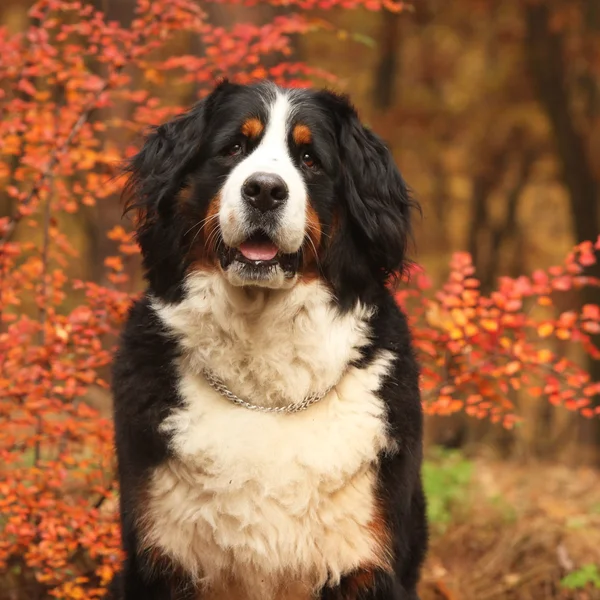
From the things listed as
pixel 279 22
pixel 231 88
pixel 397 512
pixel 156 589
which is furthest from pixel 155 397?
pixel 279 22

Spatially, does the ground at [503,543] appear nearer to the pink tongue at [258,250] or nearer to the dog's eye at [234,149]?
the pink tongue at [258,250]

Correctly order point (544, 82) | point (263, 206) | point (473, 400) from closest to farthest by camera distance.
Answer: point (263, 206) < point (473, 400) < point (544, 82)

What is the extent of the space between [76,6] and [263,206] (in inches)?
67.6

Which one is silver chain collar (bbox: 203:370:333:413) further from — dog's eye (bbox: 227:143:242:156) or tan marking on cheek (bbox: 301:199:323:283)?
dog's eye (bbox: 227:143:242:156)

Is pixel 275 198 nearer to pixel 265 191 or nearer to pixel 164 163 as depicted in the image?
pixel 265 191

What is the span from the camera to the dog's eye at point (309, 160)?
126 inches

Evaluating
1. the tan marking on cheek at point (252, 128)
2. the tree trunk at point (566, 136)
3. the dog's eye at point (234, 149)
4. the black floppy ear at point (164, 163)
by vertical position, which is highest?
the tree trunk at point (566, 136)

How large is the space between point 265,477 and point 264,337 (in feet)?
1.52

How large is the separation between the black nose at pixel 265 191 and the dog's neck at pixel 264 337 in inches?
13.1

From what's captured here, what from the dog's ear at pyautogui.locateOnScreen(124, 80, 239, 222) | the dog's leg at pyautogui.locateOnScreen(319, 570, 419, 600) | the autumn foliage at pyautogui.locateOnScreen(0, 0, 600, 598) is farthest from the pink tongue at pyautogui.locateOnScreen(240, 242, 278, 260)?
the dog's leg at pyautogui.locateOnScreen(319, 570, 419, 600)

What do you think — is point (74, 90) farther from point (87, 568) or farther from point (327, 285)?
point (87, 568)

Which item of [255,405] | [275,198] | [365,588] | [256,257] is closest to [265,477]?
[255,405]

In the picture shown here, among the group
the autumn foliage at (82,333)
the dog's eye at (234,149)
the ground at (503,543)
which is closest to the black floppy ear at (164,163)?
the dog's eye at (234,149)

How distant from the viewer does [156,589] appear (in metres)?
3.16
